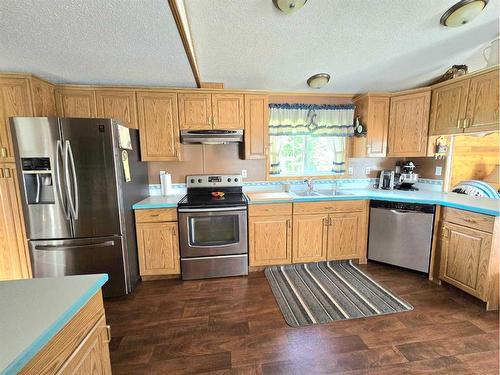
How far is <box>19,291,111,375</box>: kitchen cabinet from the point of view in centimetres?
70

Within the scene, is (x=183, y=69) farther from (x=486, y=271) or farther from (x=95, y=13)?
(x=486, y=271)

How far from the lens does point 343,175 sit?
11.1ft

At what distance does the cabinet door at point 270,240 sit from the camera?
2.69m

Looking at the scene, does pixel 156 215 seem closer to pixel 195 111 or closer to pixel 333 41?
pixel 195 111

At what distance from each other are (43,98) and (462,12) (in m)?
3.95

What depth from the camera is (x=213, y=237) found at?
2633 mm

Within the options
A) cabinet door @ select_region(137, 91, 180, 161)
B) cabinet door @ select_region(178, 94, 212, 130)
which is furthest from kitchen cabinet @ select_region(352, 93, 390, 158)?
cabinet door @ select_region(137, 91, 180, 161)

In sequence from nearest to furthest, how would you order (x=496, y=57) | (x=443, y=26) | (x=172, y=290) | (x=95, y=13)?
(x=95, y=13)
(x=443, y=26)
(x=496, y=57)
(x=172, y=290)

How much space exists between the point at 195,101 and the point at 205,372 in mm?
2656

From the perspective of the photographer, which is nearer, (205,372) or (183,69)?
(205,372)

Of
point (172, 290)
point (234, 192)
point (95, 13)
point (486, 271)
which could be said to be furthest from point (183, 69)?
point (486, 271)

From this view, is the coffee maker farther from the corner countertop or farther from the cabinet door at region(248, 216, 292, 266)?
the corner countertop

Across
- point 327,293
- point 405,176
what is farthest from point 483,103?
point 327,293

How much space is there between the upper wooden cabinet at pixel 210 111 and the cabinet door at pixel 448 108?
2.36 meters
